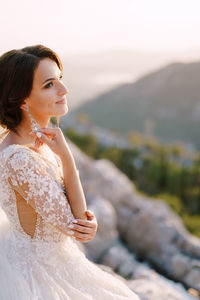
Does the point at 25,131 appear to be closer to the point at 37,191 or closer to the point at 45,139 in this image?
the point at 45,139

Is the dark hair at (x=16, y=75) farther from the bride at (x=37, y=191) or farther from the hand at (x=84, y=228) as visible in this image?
the hand at (x=84, y=228)

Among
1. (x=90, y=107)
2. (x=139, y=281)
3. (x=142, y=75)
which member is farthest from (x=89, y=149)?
(x=142, y=75)

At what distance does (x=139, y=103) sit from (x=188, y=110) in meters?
19.5

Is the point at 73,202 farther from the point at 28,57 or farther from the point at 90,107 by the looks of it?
the point at 90,107

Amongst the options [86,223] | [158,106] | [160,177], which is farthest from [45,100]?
[158,106]

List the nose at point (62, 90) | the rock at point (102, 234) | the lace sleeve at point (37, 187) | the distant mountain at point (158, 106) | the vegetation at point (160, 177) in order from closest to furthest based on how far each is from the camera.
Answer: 1. the lace sleeve at point (37, 187)
2. the nose at point (62, 90)
3. the rock at point (102, 234)
4. the vegetation at point (160, 177)
5. the distant mountain at point (158, 106)

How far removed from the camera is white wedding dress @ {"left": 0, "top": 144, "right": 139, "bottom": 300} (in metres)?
2.02

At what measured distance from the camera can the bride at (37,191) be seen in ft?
6.68

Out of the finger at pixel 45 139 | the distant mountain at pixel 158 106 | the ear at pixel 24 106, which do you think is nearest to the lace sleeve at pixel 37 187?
the finger at pixel 45 139

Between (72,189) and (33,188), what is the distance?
0.87 feet

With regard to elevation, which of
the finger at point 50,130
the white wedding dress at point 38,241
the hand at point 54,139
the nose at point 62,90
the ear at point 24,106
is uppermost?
the nose at point 62,90

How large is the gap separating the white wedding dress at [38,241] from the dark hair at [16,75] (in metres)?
0.29

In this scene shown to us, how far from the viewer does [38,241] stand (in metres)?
2.19

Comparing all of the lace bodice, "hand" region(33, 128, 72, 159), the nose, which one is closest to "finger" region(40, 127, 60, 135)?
"hand" region(33, 128, 72, 159)
